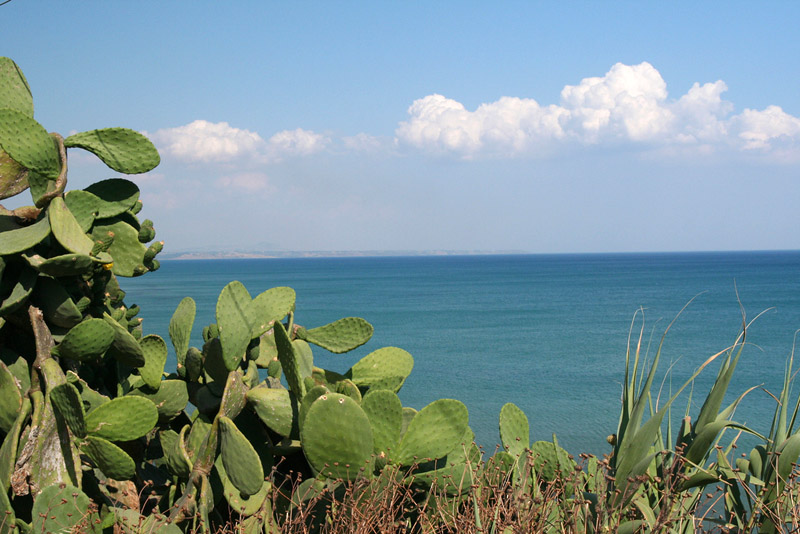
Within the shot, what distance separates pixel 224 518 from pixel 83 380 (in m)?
0.68

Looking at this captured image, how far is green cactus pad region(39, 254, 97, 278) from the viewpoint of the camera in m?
1.86

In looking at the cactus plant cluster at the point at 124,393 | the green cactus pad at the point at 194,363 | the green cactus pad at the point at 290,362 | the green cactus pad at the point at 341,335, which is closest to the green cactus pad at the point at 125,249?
the cactus plant cluster at the point at 124,393

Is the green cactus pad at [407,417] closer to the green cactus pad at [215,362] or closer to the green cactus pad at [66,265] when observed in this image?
the green cactus pad at [215,362]

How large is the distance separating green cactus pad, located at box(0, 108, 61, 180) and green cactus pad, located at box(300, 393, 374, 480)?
113cm

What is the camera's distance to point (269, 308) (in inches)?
97.2

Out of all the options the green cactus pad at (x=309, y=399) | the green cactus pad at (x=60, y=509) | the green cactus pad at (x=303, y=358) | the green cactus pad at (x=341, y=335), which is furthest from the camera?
the green cactus pad at (x=341, y=335)

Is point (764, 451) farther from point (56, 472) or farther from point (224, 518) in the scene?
point (56, 472)

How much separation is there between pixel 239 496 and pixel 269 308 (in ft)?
2.20

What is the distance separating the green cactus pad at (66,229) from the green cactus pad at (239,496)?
0.78 m

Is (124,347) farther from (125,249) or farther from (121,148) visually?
(121,148)

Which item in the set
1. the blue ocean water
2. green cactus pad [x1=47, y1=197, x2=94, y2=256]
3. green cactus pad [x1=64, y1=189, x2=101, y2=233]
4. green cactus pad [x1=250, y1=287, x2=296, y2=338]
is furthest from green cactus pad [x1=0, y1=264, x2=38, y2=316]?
the blue ocean water

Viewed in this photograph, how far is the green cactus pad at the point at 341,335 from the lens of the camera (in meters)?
2.69

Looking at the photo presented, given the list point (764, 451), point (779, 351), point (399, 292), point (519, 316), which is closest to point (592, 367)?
point (779, 351)

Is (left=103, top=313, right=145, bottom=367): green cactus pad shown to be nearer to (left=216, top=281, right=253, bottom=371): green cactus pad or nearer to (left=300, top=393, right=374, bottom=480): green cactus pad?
(left=216, top=281, right=253, bottom=371): green cactus pad
